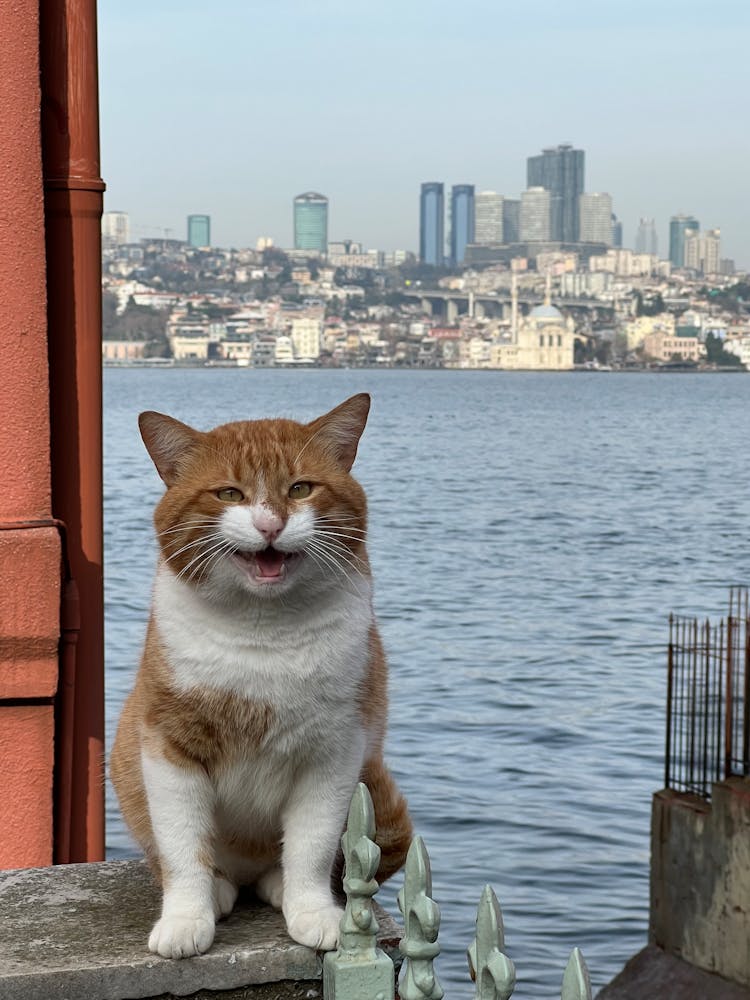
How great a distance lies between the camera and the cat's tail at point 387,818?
285 cm

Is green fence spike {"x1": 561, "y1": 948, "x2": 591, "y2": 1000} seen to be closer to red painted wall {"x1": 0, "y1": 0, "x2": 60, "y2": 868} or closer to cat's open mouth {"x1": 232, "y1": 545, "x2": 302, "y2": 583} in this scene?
cat's open mouth {"x1": 232, "y1": 545, "x2": 302, "y2": 583}

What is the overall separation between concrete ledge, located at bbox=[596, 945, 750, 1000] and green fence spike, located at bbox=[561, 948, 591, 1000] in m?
9.36

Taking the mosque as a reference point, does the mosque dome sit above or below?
above

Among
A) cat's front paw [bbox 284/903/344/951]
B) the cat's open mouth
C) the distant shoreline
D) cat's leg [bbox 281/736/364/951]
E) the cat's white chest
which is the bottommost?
the distant shoreline

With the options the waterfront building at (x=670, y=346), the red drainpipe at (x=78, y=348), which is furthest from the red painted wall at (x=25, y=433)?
the waterfront building at (x=670, y=346)

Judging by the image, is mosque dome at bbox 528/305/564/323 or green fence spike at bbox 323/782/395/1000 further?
mosque dome at bbox 528/305/564/323

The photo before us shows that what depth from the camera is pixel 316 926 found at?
2428 millimetres

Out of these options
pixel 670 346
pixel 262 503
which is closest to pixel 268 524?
pixel 262 503

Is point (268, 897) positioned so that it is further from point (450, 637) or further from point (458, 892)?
point (450, 637)

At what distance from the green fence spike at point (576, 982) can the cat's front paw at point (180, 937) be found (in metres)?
0.68

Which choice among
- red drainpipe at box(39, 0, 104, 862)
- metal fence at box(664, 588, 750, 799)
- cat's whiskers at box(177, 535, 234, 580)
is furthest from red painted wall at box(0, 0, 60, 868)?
metal fence at box(664, 588, 750, 799)

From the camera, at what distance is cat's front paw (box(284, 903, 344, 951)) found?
2404 millimetres

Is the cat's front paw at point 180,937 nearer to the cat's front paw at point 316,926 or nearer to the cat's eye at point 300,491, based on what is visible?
the cat's front paw at point 316,926

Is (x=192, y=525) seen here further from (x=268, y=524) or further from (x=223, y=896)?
(x=223, y=896)
